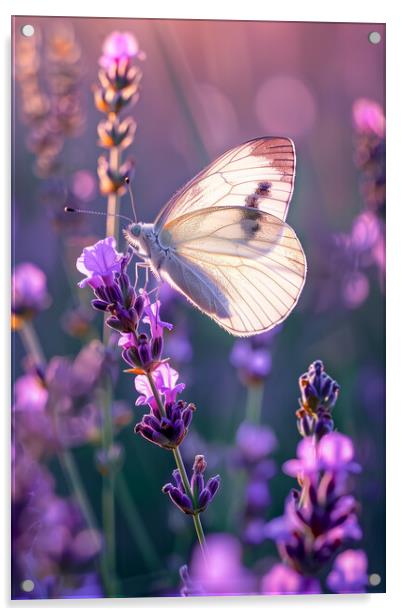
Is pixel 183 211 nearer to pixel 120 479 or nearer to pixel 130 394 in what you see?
pixel 130 394

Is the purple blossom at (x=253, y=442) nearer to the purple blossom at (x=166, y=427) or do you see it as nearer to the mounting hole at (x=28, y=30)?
the purple blossom at (x=166, y=427)

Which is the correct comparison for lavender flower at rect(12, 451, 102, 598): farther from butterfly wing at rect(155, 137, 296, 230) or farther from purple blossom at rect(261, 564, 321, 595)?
butterfly wing at rect(155, 137, 296, 230)

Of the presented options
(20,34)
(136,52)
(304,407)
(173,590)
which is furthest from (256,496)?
(20,34)

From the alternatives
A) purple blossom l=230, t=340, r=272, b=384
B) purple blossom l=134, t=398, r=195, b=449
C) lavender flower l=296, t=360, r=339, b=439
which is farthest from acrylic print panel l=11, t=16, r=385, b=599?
purple blossom l=134, t=398, r=195, b=449

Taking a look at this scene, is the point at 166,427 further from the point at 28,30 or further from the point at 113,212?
the point at 28,30

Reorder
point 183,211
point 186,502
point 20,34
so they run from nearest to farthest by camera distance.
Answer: point 186,502
point 183,211
point 20,34
